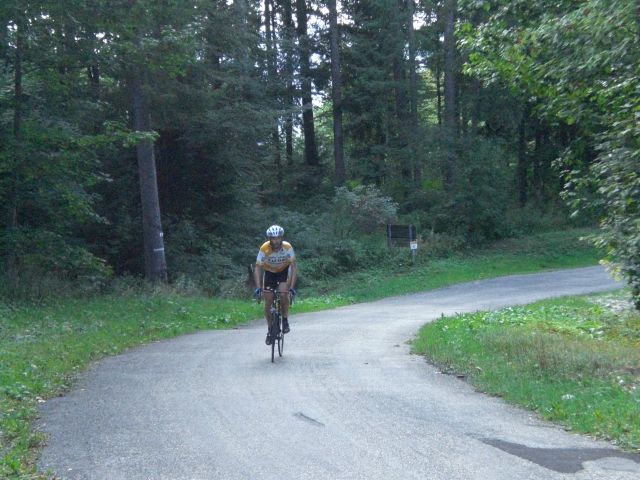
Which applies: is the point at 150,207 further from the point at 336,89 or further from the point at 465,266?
the point at 336,89

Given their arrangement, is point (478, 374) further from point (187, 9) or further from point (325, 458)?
point (187, 9)

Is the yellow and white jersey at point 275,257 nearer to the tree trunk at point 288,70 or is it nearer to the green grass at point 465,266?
the green grass at point 465,266

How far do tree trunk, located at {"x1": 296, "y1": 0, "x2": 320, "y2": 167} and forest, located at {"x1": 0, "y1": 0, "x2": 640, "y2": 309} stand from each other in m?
0.18

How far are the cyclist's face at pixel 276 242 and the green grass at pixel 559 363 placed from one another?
299 cm

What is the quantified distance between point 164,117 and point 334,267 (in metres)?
9.75

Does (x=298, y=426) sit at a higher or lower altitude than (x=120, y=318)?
lower

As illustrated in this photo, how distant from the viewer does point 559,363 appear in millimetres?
9969

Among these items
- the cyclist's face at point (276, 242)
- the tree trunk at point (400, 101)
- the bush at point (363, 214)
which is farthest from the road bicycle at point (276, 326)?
the tree trunk at point (400, 101)

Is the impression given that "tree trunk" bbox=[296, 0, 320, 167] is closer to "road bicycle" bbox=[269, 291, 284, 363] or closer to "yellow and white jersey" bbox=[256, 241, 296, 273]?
"yellow and white jersey" bbox=[256, 241, 296, 273]

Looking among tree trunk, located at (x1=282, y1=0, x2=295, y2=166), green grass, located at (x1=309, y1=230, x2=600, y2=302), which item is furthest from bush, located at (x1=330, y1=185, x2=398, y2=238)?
tree trunk, located at (x1=282, y1=0, x2=295, y2=166)

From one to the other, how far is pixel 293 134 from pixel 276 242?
41.0 meters

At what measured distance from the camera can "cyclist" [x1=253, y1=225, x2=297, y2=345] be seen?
12.5 meters

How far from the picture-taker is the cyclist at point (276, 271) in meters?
12.5

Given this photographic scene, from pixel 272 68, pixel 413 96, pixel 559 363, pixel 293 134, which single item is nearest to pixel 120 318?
pixel 559 363
